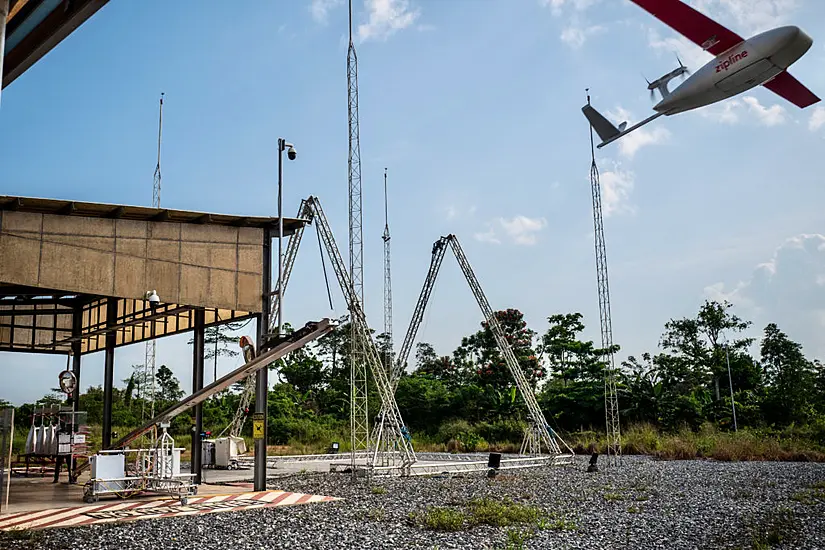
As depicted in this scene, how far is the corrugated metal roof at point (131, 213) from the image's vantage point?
1405cm

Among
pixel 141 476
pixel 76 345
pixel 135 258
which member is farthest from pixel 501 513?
pixel 76 345

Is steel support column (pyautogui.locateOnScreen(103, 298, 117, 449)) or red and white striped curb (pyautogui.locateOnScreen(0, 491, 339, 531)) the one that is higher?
steel support column (pyautogui.locateOnScreen(103, 298, 117, 449))

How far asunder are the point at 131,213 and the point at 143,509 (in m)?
6.16

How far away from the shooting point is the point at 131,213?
15.6m

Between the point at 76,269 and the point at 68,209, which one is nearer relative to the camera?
the point at 68,209

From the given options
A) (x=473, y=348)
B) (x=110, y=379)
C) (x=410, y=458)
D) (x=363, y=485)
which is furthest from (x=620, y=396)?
(x=110, y=379)

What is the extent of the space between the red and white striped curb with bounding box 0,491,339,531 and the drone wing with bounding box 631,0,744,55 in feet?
36.4

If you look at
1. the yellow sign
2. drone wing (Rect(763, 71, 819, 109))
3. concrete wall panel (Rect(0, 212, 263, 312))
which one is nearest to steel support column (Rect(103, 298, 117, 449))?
concrete wall panel (Rect(0, 212, 263, 312))

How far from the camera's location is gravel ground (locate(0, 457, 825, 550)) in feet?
34.2

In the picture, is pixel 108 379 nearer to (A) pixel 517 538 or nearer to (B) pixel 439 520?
(B) pixel 439 520

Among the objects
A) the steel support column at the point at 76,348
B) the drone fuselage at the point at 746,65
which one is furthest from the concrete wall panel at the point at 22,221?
the drone fuselage at the point at 746,65

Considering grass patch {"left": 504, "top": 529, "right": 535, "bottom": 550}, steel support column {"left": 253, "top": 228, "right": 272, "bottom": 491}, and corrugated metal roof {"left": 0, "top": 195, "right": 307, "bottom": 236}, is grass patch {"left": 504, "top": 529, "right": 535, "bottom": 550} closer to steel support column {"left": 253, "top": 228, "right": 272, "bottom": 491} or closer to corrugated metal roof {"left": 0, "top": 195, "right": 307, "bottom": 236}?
steel support column {"left": 253, "top": 228, "right": 272, "bottom": 491}

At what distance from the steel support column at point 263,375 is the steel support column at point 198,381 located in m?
1.46

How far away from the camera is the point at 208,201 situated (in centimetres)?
1766
